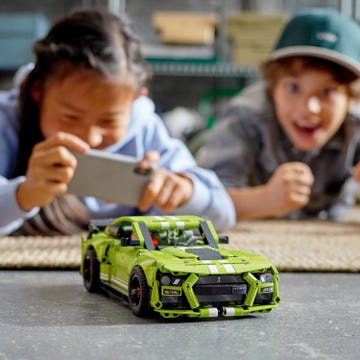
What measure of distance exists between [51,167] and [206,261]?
426 mm

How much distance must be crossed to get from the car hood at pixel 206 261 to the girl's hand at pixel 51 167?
37 centimetres

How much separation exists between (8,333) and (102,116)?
55 centimetres

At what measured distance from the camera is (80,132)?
108 centimetres

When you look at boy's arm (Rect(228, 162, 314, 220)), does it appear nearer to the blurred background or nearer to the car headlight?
the car headlight

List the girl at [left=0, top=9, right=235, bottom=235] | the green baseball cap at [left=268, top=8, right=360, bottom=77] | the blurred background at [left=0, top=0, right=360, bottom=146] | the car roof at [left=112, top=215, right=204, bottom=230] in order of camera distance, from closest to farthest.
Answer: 1. the car roof at [left=112, top=215, right=204, bottom=230]
2. the girl at [left=0, top=9, right=235, bottom=235]
3. the green baseball cap at [left=268, top=8, right=360, bottom=77]
4. the blurred background at [left=0, top=0, right=360, bottom=146]

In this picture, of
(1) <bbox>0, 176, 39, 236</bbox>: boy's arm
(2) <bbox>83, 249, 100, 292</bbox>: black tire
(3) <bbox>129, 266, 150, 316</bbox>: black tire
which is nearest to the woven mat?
(1) <bbox>0, 176, 39, 236</bbox>: boy's arm

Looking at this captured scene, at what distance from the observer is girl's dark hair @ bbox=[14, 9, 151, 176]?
43.7 inches

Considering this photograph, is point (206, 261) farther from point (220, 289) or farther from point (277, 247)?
point (277, 247)

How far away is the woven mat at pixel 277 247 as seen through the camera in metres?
0.90

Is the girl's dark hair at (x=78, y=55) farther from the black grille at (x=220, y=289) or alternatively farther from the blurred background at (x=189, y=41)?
the blurred background at (x=189, y=41)

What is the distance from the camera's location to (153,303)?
59 cm

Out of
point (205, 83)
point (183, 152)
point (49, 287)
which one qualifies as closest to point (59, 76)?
point (183, 152)

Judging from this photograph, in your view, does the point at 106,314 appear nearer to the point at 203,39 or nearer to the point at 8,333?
the point at 8,333

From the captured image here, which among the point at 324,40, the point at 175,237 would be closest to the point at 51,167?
the point at 175,237
